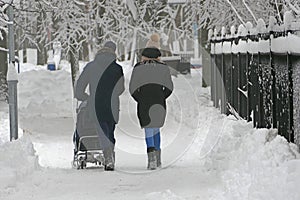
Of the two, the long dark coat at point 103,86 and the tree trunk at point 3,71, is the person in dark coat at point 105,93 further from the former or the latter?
the tree trunk at point 3,71

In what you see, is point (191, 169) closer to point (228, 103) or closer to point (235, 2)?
point (228, 103)

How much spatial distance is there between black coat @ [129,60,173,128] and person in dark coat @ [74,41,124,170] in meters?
0.32

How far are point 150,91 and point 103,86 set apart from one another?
Answer: 0.74 metres

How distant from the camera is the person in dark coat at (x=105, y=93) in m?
9.74

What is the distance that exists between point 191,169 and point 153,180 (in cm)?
104

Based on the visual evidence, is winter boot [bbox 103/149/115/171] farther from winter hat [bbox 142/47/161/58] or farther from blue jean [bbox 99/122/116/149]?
winter hat [bbox 142/47/161/58]

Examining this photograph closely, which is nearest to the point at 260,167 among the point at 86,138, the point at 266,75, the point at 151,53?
the point at 266,75

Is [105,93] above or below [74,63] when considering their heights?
above

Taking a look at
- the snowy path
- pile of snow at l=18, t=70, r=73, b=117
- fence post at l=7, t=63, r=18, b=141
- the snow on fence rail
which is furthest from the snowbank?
pile of snow at l=18, t=70, r=73, b=117

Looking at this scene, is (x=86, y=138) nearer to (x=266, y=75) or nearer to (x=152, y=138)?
(x=152, y=138)

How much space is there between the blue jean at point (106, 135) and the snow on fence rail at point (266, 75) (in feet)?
7.08

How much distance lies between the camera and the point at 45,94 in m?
23.4

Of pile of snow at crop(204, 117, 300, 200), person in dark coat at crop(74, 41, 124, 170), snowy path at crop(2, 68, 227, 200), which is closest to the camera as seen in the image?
pile of snow at crop(204, 117, 300, 200)

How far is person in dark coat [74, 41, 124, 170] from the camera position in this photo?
9.74m
